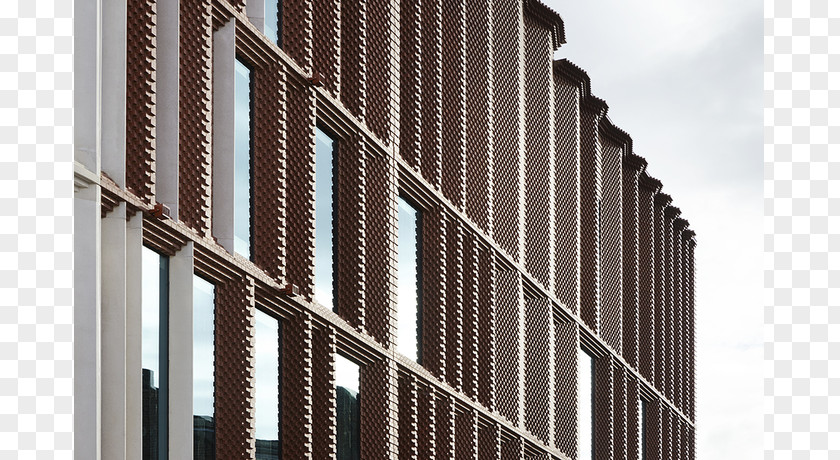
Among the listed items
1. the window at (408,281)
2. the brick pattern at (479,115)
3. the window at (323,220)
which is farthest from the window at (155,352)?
the brick pattern at (479,115)

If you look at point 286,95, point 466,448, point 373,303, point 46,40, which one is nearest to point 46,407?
point 46,40

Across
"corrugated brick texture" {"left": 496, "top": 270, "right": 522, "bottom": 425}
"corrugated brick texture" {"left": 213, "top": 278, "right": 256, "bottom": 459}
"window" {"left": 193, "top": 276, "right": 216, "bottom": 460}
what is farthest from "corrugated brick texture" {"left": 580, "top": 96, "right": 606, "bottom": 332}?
"window" {"left": 193, "top": 276, "right": 216, "bottom": 460}

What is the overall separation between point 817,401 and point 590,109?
35.9 m

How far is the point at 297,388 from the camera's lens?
2298 centimetres

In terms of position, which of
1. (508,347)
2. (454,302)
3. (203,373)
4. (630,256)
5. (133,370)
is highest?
(630,256)

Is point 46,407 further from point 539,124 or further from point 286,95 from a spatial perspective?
point 539,124

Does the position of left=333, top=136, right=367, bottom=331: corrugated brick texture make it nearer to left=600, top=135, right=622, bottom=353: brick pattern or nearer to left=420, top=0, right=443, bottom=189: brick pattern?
left=420, top=0, right=443, bottom=189: brick pattern

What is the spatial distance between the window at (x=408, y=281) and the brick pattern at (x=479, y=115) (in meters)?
3.29

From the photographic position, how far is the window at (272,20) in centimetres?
2267

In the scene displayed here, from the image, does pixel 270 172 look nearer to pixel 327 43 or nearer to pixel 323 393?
pixel 327 43

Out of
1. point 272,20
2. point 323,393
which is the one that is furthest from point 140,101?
point 323,393

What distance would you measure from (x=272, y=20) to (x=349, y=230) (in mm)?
4820

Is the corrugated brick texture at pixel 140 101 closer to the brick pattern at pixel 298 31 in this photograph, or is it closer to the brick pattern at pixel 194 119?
the brick pattern at pixel 194 119

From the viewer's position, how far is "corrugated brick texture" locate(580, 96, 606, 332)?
149 feet
